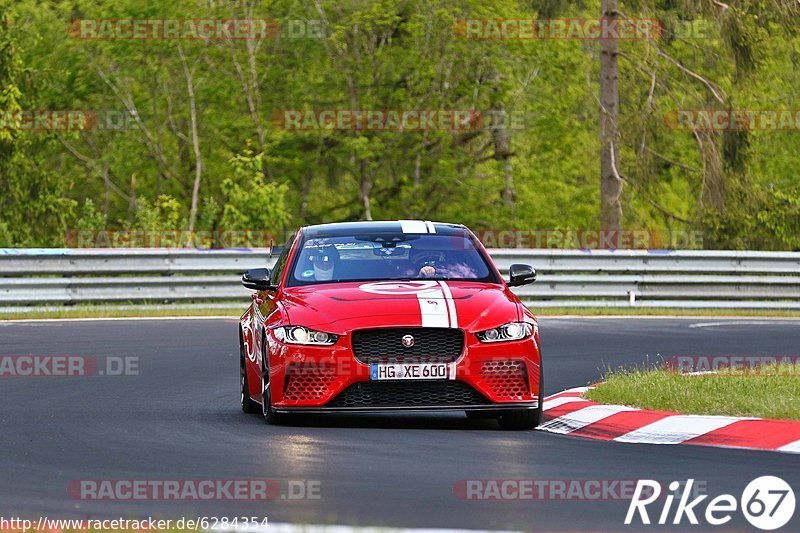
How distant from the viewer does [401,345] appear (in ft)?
37.1

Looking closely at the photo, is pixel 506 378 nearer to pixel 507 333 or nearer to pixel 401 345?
pixel 507 333

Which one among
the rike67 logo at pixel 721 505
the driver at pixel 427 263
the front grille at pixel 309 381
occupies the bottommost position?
the front grille at pixel 309 381

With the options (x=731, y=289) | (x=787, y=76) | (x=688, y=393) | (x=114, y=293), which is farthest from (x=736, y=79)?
(x=688, y=393)

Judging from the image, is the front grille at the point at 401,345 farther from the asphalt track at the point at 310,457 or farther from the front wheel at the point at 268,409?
the front wheel at the point at 268,409

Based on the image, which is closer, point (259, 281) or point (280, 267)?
point (259, 281)

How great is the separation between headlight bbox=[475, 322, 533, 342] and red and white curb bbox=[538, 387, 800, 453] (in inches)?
26.8

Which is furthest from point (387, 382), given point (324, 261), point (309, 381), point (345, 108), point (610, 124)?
point (345, 108)

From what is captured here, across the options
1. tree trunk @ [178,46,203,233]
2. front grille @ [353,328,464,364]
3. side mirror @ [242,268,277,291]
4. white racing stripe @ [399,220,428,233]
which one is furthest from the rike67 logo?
tree trunk @ [178,46,203,233]

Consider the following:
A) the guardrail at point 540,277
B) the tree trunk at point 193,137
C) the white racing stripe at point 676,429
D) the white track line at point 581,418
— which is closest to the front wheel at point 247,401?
the white track line at point 581,418

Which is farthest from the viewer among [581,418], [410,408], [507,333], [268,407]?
[581,418]

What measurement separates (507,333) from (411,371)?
722 mm

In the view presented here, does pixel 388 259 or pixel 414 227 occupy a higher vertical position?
pixel 414 227

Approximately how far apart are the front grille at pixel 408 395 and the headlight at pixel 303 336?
13.8 inches

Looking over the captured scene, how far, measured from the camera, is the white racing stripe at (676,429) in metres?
10.5
